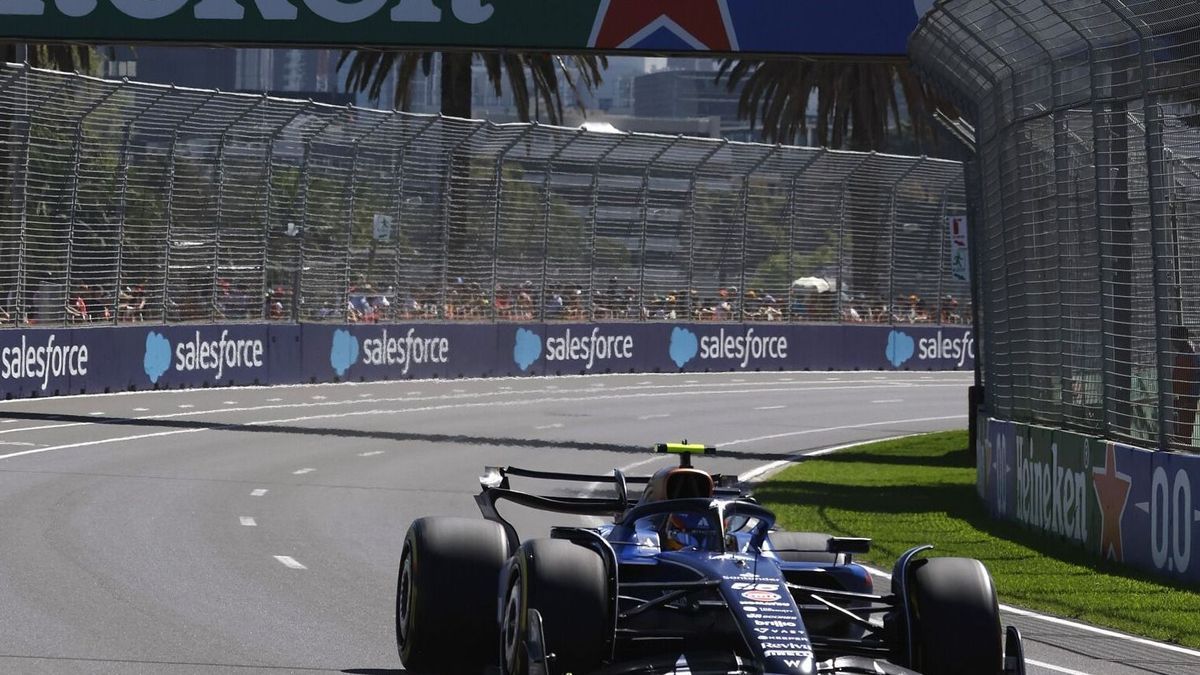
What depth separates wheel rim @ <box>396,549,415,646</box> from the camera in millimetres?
9047

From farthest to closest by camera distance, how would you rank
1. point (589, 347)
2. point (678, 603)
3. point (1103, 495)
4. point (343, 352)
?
point (589, 347) < point (343, 352) < point (1103, 495) < point (678, 603)

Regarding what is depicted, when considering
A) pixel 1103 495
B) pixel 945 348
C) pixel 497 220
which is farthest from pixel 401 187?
pixel 1103 495

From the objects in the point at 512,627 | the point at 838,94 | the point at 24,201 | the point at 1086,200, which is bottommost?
the point at 512,627

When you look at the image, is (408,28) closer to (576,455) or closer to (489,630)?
(576,455)

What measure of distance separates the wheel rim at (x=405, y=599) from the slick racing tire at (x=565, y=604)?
3.51 feet

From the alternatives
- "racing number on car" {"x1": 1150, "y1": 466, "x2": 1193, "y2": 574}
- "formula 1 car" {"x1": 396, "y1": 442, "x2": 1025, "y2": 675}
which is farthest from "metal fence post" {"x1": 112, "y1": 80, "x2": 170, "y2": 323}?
"formula 1 car" {"x1": 396, "y1": 442, "x2": 1025, "y2": 675}

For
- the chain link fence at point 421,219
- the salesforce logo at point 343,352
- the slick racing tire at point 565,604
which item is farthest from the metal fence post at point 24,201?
the slick racing tire at point 565,604

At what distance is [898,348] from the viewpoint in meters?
44.7

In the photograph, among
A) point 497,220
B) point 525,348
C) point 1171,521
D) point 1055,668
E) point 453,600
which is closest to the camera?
point 453,600

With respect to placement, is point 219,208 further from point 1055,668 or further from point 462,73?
point 1055,668

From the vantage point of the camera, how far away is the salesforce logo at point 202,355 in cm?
2989

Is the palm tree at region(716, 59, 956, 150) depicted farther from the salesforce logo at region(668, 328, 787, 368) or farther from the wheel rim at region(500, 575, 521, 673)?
the wheel rim at region(500, 575, 521, 673)

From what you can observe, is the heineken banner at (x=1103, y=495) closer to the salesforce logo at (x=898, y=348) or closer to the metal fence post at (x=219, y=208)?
the metal fence post at (x=219, y=208)

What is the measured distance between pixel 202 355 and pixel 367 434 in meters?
7.02
